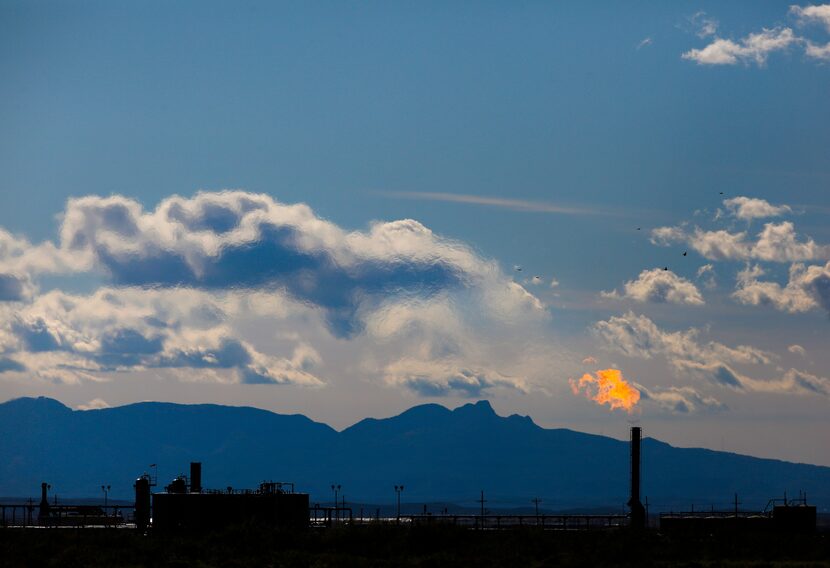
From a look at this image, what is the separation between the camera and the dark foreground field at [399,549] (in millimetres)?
103250

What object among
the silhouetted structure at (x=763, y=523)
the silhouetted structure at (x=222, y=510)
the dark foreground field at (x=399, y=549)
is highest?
the silhouetted structure at (x=222, y=510)

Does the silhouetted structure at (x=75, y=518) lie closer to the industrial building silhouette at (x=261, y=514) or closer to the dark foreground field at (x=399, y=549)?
the industrial building silhouette at (x=261, y=514)

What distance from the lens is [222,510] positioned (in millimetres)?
127312

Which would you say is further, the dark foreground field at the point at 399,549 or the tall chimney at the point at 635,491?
the tall chimney at the point at 635,491

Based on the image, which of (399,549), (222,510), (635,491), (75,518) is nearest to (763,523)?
(635,491)

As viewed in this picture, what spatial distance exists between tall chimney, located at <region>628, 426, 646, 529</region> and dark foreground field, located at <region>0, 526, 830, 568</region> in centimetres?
1648

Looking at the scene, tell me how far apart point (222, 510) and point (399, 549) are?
21.6 meters

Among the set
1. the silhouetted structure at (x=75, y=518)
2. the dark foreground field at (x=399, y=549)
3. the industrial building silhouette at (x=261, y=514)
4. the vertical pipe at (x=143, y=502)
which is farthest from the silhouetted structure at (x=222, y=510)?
the silhouetted structure at (x=75, y=518)

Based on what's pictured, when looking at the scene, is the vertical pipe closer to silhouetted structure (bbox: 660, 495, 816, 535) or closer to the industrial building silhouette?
the industrial building silhouette

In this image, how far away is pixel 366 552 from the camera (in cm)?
11206

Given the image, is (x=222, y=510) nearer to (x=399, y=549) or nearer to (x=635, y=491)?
(x=399, y=549)

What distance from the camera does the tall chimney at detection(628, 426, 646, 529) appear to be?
5534 inches

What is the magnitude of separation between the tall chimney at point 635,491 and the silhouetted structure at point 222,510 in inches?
1315

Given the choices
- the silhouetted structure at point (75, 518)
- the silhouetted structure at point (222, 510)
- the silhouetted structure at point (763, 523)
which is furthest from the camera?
the silhouetted structure at point (75, 518)
